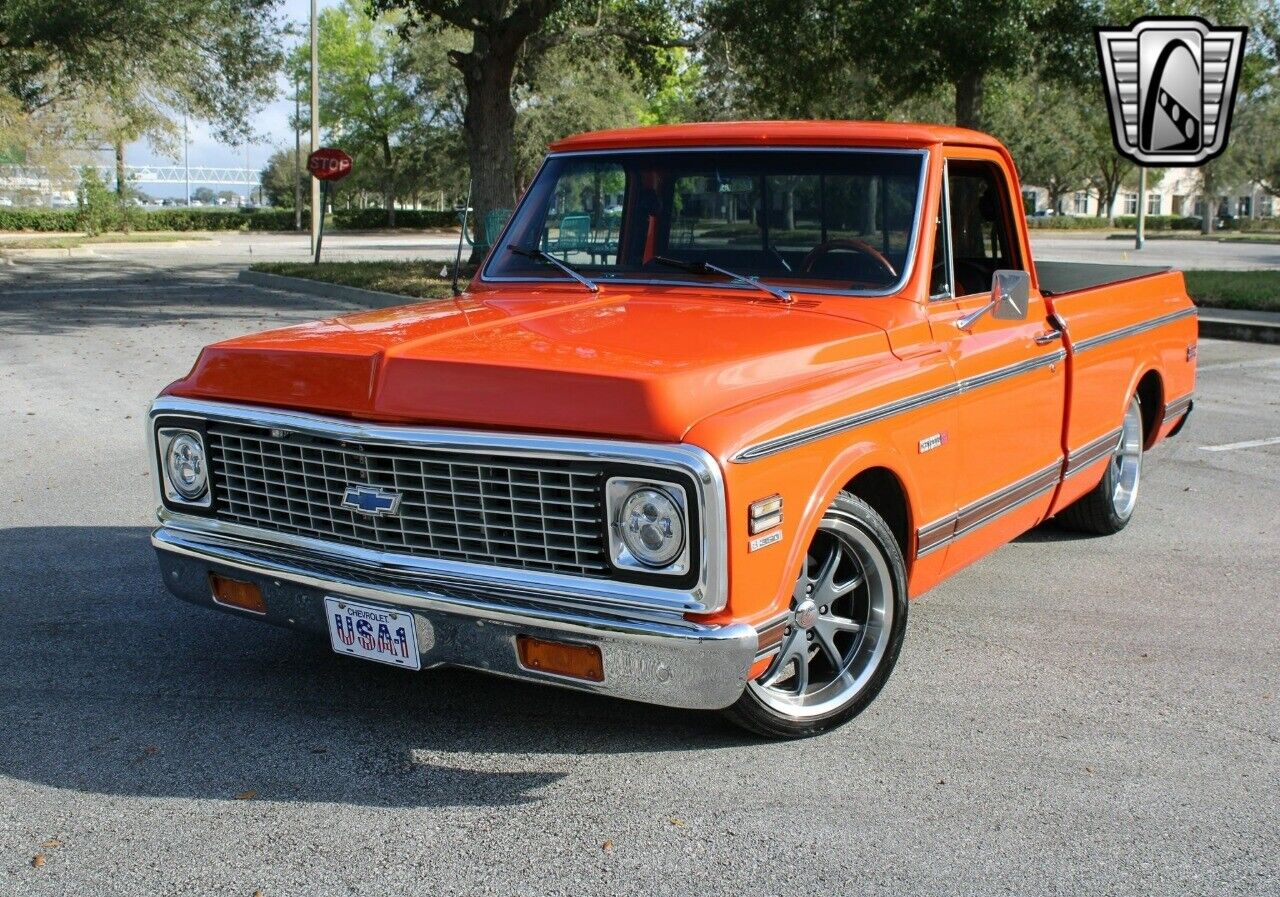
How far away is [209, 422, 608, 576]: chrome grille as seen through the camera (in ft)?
11.5

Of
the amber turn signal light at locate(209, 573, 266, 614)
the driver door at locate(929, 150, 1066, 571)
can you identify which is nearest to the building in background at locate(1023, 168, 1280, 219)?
the driver door at locate(929, 150, 1066, 571)

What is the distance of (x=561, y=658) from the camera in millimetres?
3533

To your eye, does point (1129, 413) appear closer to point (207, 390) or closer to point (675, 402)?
point (675, 402)

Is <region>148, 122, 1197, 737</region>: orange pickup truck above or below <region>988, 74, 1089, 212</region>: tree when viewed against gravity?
below

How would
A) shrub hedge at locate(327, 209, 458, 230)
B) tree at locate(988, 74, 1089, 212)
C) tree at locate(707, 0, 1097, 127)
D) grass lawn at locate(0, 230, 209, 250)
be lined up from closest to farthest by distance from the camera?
tree at locate(707, 0, 1097, 127) → grass lawn at locate(0, 230, 209, 250) → tree at locate(988, 74, 1089, 212) → shrub hedge at locate(327, 209, 458, 230)

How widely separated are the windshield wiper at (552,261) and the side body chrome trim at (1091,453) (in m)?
2.16

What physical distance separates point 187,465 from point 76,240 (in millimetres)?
36218

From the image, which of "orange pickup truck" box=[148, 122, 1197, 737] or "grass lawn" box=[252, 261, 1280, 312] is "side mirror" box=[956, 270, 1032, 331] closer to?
"orange pickup truck" box=[148, 122, 1197, 737]

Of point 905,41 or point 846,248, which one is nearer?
point 846,248

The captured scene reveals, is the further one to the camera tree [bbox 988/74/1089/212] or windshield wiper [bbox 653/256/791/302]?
tree [bbox 988/74/1089/212]

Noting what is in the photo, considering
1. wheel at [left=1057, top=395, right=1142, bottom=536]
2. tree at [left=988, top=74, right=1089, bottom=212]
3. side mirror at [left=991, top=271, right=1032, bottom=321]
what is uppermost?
tree at [left=988, top=74, right=1089, bottom=212]

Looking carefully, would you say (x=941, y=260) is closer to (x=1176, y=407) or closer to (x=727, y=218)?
(x=727, y=218)

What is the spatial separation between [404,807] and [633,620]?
84 cm

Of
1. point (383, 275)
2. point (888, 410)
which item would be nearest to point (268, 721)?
point (888, 410)
